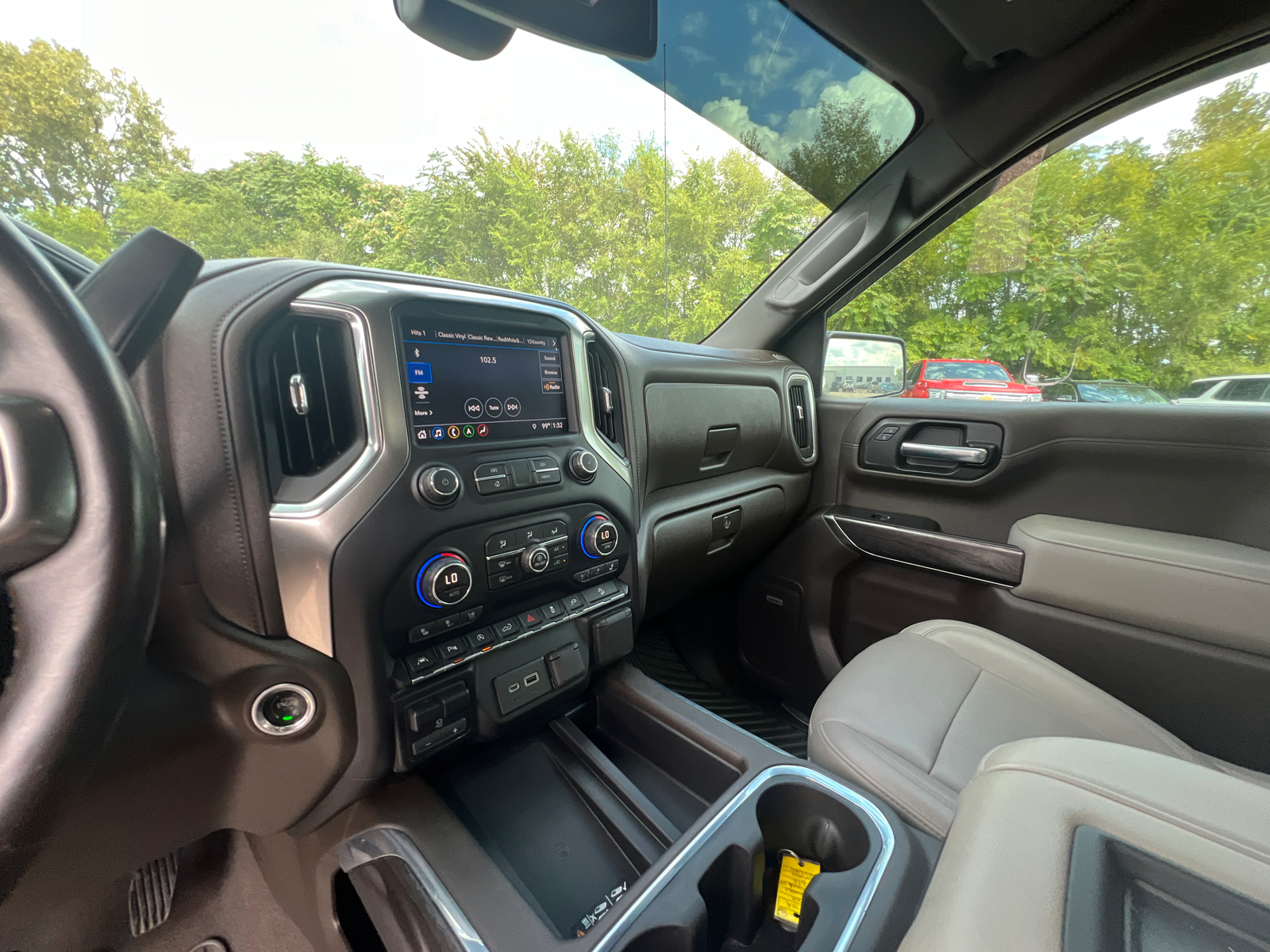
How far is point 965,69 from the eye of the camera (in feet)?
4.87

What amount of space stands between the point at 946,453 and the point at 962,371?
33 centimetres

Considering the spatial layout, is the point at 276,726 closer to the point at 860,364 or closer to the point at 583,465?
the point at 583,465

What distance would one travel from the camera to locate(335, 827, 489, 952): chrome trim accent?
2.37 feet

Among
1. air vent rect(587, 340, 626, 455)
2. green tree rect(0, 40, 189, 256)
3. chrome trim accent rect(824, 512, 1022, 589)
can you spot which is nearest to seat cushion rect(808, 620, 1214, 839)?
chrome trim accent rect(824, 512, 1022, 589)

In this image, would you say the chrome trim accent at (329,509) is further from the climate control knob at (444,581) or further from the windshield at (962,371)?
the windshield at (962,371)

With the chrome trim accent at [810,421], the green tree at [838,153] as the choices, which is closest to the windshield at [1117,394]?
the chrome trim accent at [810,421]

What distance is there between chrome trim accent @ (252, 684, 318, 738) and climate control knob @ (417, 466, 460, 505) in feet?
0.99

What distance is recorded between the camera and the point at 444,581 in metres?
0.84

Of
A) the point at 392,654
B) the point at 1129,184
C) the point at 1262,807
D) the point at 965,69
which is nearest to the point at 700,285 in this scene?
the point at 965,69

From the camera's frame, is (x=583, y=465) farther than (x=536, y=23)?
Yes

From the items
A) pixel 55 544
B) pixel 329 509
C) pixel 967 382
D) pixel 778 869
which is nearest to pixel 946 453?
pixel 967 382

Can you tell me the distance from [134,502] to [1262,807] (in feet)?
3.74

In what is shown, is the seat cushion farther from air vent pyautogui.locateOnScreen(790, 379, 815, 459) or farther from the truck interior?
air vent pyautogui.locateOnScreen(790, 379, 815, 459)

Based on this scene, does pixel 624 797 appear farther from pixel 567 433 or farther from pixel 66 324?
pixel 66 324
